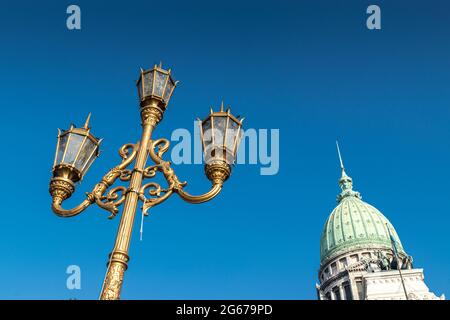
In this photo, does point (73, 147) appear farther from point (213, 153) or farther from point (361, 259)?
point (361, 259)

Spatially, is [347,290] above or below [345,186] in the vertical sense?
below

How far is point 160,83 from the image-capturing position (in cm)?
832

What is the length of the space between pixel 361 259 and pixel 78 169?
214 ft

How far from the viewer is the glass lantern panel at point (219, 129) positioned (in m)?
7.41

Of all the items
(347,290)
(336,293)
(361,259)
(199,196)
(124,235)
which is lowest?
(124,235)

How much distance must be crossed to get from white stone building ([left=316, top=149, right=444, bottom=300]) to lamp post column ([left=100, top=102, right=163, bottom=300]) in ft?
160

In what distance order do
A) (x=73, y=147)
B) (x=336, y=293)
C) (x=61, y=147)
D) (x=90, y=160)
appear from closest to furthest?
1. (x=73, y=147)
2. (x=61, y=147)
3. (x=90, y=160)
4. (x=336, y=293)

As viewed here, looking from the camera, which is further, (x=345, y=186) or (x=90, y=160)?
(x=345, y=186)

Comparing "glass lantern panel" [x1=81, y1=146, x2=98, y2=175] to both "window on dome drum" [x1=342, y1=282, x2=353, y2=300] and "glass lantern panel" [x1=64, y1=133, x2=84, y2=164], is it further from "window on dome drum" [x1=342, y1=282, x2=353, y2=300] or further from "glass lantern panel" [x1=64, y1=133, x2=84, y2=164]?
"window on dome drum" [x1=342, y1=282, x2=353, y2=300]

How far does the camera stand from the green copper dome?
70.0 meters

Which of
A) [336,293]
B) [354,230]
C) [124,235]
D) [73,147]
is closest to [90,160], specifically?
[73,147]

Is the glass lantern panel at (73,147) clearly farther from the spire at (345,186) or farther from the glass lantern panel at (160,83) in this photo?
the spire at (345,186)
